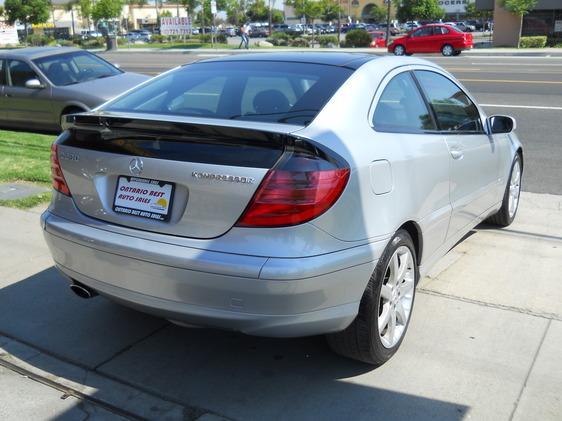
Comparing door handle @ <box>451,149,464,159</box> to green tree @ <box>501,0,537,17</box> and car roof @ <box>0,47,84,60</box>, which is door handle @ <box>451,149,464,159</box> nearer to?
car roof @ <box>0,47,84,60</box>

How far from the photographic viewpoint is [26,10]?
6462cm

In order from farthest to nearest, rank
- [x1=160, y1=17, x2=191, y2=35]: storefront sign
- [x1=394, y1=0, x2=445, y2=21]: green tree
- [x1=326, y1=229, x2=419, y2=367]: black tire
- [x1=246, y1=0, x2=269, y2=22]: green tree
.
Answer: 1. [x1=246, y1=0, x2=269, y2=22]: green tree
2. [x1=394, y1=0, x2=445, y2=21]: green tree
3. [x1=160, y1=17, x2=191, y2=35]: storefront sign
4. [x1=326, y1=229, x2=419, y2=367]: black tire

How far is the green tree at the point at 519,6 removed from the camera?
38.8 meters

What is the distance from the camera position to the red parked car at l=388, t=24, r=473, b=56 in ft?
106

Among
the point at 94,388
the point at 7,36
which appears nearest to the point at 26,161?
the point at 94,388

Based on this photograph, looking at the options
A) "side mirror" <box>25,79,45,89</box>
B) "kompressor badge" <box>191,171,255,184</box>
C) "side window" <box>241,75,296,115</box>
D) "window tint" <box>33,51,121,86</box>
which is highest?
"side window" <box>241,75,296,115</box>

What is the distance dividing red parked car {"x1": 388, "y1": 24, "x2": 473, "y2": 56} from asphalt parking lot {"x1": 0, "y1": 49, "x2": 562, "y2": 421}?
29.3 m

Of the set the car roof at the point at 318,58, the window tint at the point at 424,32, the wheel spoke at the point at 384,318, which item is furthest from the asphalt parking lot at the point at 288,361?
the window tint at the point at 424,32

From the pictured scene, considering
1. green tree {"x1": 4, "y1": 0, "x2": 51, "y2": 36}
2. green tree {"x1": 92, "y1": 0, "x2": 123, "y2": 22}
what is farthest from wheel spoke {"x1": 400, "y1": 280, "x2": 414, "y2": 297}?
green tree {"x1": 4, "y1": 0, "x2": 51, "y2": 36}

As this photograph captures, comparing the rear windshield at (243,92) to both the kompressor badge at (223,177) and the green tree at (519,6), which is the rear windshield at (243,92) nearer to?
the kompressor badge at (223,177)

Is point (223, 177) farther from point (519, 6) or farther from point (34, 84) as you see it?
point (519, 6)

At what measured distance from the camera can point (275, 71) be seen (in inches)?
154

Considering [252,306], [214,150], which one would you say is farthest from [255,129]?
[252,306]

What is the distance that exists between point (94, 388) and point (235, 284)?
3.64 feet
